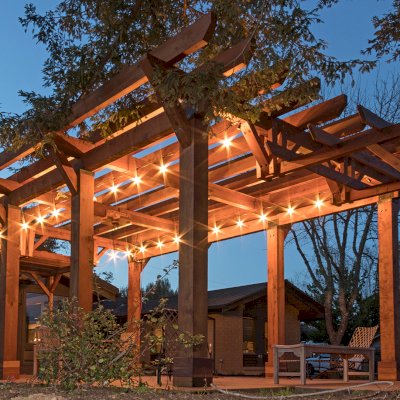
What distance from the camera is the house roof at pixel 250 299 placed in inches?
647

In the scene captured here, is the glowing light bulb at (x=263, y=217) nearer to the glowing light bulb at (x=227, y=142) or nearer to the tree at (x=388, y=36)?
the glowing light bulb at (x=227, y=142)

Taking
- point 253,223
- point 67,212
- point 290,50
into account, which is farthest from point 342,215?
point 290,50

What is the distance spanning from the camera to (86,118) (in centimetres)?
788

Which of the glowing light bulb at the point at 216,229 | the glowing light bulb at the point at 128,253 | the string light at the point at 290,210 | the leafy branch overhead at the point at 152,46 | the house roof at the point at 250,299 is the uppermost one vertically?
the leafy branch overhead at the point at 152,46

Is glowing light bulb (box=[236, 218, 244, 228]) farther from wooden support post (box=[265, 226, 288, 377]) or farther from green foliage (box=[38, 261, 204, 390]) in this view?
green foliage (box=[38, 261, 204, 390])

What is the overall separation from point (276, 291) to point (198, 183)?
4873mm

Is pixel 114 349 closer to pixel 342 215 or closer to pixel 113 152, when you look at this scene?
pixel 113 152

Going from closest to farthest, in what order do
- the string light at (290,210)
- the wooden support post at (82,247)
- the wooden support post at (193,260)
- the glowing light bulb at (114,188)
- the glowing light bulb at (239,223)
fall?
the wooden support post at (193,260) < the wooden support post at (82,247) < the glowing light bulb at (114,188) < the string light at (290,210) < the glowing light bulb at (239,223)

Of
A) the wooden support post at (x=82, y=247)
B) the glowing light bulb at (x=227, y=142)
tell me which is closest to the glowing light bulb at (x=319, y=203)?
the glowing light bulb at (x=227, y=142)

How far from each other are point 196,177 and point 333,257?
12.9m

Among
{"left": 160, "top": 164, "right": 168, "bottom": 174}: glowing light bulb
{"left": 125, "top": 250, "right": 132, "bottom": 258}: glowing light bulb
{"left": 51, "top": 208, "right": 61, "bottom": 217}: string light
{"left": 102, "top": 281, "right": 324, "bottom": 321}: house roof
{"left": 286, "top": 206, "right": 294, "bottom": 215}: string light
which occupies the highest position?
{"left": 160, "top": 164, "right": 168, "bottom": 174}: glowing light bulb

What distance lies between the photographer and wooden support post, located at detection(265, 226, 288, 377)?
11.0 m

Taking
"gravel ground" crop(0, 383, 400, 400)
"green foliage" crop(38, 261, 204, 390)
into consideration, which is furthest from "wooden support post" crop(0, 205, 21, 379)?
"gravel ground" crop(0, 383, 400, 400)

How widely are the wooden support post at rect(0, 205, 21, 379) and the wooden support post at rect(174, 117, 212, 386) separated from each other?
13.0 ft
